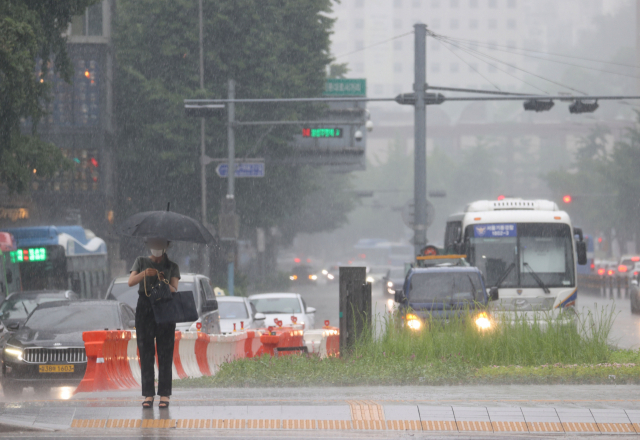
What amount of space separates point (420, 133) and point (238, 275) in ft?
59.1

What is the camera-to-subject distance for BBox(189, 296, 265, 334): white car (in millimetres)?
21516

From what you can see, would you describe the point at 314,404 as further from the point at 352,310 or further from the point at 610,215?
the point at 610,215

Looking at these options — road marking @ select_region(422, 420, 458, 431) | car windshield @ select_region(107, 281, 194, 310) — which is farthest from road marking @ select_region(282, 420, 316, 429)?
car windshield @ select_region(107, 281, 194, 310)

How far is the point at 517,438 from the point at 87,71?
33.1 m

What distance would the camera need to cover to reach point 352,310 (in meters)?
13.2

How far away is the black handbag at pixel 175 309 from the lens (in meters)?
8.32

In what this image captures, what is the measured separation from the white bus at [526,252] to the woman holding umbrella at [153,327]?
559 inches

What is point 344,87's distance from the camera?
41.5 meters

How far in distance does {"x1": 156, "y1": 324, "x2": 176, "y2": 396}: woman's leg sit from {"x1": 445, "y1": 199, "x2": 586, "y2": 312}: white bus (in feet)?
46.5

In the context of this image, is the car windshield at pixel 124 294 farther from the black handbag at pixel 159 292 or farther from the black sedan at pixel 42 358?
the black handbag at pixel 159 292

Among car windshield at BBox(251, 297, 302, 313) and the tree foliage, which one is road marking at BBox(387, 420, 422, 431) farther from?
the tree foliage

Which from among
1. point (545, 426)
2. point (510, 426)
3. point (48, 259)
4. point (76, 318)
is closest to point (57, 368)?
point (76, 318)

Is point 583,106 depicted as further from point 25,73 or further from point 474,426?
point 474,426

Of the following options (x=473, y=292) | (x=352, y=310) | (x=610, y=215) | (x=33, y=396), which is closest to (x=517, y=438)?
(x=352, y=310)
